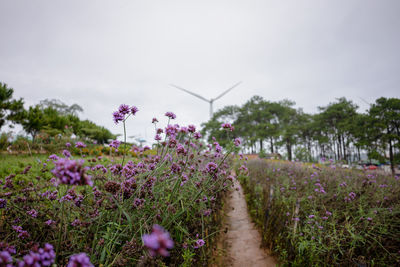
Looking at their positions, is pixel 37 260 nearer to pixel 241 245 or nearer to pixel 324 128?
pixel 241 245

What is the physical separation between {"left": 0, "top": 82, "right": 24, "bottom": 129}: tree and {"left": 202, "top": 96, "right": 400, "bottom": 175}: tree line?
54.3 ft

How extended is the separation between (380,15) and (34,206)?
26.6 meters

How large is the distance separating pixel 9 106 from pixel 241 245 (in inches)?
702

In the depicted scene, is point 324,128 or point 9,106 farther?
point 324,128

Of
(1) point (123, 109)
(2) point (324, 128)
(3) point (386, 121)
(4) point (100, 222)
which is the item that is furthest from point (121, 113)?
(2) point (324, 128)

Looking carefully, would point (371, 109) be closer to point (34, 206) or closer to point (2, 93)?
point (34, 206)

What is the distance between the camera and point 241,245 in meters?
3.21

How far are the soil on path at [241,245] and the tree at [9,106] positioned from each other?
17068 mm

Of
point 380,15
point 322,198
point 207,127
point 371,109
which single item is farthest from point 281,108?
point 322,198

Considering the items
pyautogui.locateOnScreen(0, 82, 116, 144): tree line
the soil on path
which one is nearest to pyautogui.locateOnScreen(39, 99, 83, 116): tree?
pyautogui.locateOnScreen(0, 82, 116, 144): tree line

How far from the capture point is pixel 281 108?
1574 inches

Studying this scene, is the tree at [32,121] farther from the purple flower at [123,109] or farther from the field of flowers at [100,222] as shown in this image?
the purple flower at [123,109]

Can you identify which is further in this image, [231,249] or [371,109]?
[371,109]

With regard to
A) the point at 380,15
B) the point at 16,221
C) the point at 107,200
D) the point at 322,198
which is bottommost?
the point at 322,198
